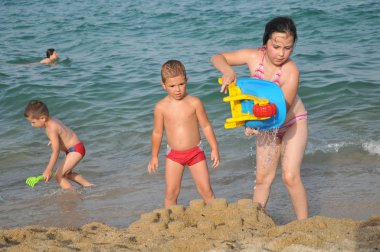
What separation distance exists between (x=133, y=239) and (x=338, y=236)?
1.40 metres

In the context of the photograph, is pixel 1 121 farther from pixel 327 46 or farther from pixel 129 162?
pixel 327 46

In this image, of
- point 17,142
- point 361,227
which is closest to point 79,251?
point 361,227

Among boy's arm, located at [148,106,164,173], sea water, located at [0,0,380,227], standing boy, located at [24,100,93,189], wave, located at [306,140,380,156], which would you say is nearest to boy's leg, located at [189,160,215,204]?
boy's arm, located at [148,106,164,173]

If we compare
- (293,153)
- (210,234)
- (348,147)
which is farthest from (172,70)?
(348,147)

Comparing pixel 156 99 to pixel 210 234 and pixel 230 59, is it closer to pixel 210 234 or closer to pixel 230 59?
pixel 230 59

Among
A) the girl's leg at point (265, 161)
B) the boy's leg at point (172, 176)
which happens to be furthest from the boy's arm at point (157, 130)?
the girl's leg at point (265, 161)

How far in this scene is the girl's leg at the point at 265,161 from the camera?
4.72 metres

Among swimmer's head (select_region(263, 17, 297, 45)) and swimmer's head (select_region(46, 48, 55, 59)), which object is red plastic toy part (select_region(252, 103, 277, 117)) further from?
swimmer's head (select_region(46, 48, 55, 59))

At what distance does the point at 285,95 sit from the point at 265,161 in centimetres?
61

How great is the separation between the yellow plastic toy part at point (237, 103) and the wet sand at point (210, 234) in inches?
25.8

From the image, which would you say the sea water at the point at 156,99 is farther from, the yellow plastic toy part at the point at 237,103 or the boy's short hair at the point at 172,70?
the boy's short hair at the point at 172,70

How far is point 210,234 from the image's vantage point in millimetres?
4191

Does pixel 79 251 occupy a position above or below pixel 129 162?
above

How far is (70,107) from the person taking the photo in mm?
10211
